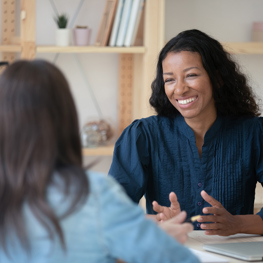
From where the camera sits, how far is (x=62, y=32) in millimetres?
2668

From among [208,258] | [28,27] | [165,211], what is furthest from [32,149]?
[28,27]

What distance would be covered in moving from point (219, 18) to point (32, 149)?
2476 mm

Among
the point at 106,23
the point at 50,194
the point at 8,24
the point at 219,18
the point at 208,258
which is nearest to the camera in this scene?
the point at 50,194

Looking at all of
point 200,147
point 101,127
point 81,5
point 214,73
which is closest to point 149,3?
point 81,5

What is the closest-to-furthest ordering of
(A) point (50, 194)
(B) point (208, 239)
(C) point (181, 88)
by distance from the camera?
(A) point (50, 194) < (B) point (208, 239) < (C) point (181, 88)

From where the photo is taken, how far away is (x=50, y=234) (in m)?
0.82

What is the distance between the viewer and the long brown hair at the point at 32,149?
820 mm

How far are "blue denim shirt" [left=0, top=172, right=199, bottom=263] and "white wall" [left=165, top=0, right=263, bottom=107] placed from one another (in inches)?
89.1

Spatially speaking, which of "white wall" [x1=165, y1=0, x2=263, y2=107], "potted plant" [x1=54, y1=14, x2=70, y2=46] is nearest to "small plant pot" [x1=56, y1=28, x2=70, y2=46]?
"potted plant" [x1=54, y1=14, x2=70, y2=46]

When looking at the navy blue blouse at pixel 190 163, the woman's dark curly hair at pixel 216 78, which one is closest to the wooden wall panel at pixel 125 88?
the woman's dark curly hair at pixel 216 78

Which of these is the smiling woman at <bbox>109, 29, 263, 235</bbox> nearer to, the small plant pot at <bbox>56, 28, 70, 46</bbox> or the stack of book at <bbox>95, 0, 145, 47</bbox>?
the stack of book at <bbox>95, 0, 145, 47</bbox>

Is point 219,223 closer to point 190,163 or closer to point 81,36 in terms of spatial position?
point 190,163

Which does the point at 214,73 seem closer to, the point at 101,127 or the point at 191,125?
the point at 191,125

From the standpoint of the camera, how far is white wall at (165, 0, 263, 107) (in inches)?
119
